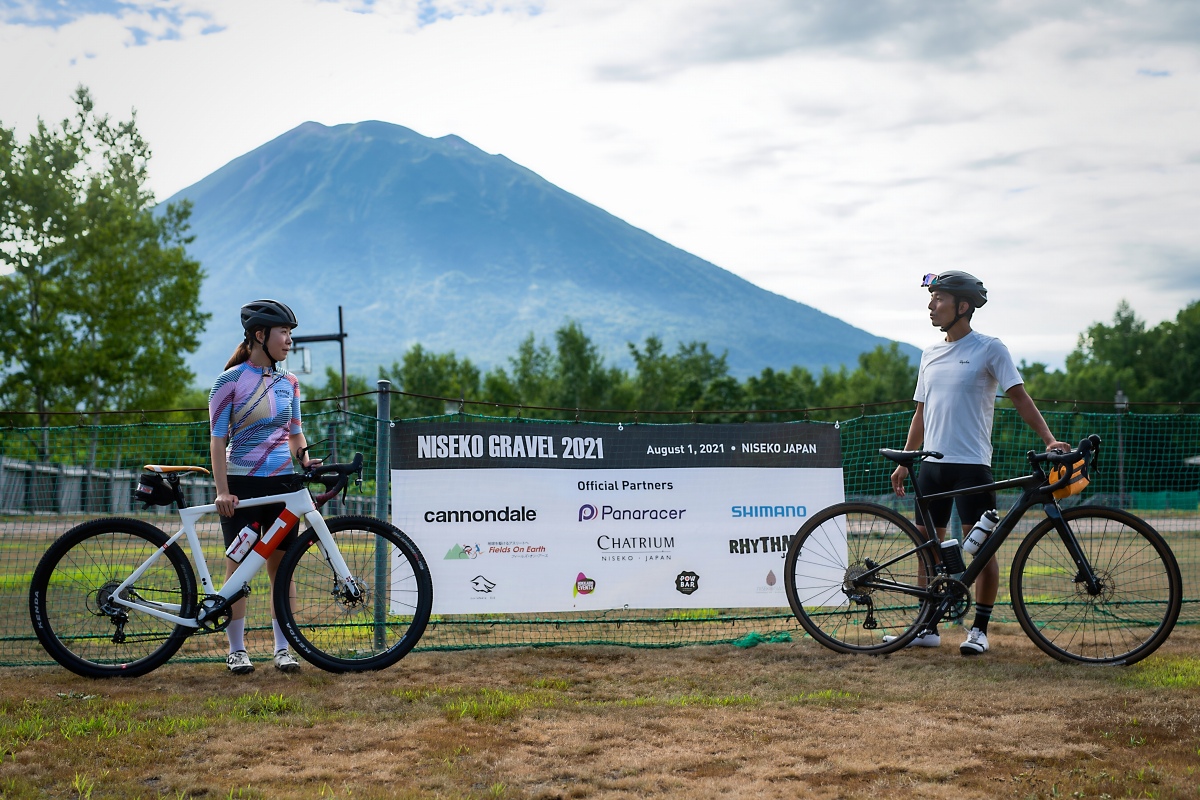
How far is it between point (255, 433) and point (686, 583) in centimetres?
303

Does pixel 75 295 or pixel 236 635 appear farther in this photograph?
pixel 75 295

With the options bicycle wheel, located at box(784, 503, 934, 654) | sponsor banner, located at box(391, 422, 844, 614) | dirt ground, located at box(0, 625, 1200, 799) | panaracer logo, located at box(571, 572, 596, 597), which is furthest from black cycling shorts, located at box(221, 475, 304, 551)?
bicycle wheel, located at box(784, 503, 934, 654)

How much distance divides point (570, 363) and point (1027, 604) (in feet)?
236

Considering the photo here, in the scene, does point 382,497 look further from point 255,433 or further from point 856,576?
point 856,576

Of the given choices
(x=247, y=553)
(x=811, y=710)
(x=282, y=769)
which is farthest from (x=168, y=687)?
(x=811, y=710)

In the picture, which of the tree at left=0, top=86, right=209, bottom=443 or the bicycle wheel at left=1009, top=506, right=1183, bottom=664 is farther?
the tree at left=0, top=86, right=209, bottom=443

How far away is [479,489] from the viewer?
7.18m

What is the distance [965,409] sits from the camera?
21.4 ft

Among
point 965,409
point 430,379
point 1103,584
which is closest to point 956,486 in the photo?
point 965,409

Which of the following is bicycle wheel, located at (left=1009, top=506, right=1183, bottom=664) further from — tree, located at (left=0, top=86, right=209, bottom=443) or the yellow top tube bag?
tree, located at (left=0, top=86, right=209, bottom=443)

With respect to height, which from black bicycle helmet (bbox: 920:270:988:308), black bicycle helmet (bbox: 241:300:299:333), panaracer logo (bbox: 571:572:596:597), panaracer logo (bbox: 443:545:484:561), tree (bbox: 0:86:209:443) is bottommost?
panaracer logo (bbox: 571:572:596:597)

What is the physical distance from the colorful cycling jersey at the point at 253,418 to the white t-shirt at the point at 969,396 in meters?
3.85

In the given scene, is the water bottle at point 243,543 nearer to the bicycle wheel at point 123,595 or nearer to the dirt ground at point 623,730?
the bicycle wheel at point 123,595

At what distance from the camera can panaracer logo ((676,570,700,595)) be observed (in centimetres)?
737
